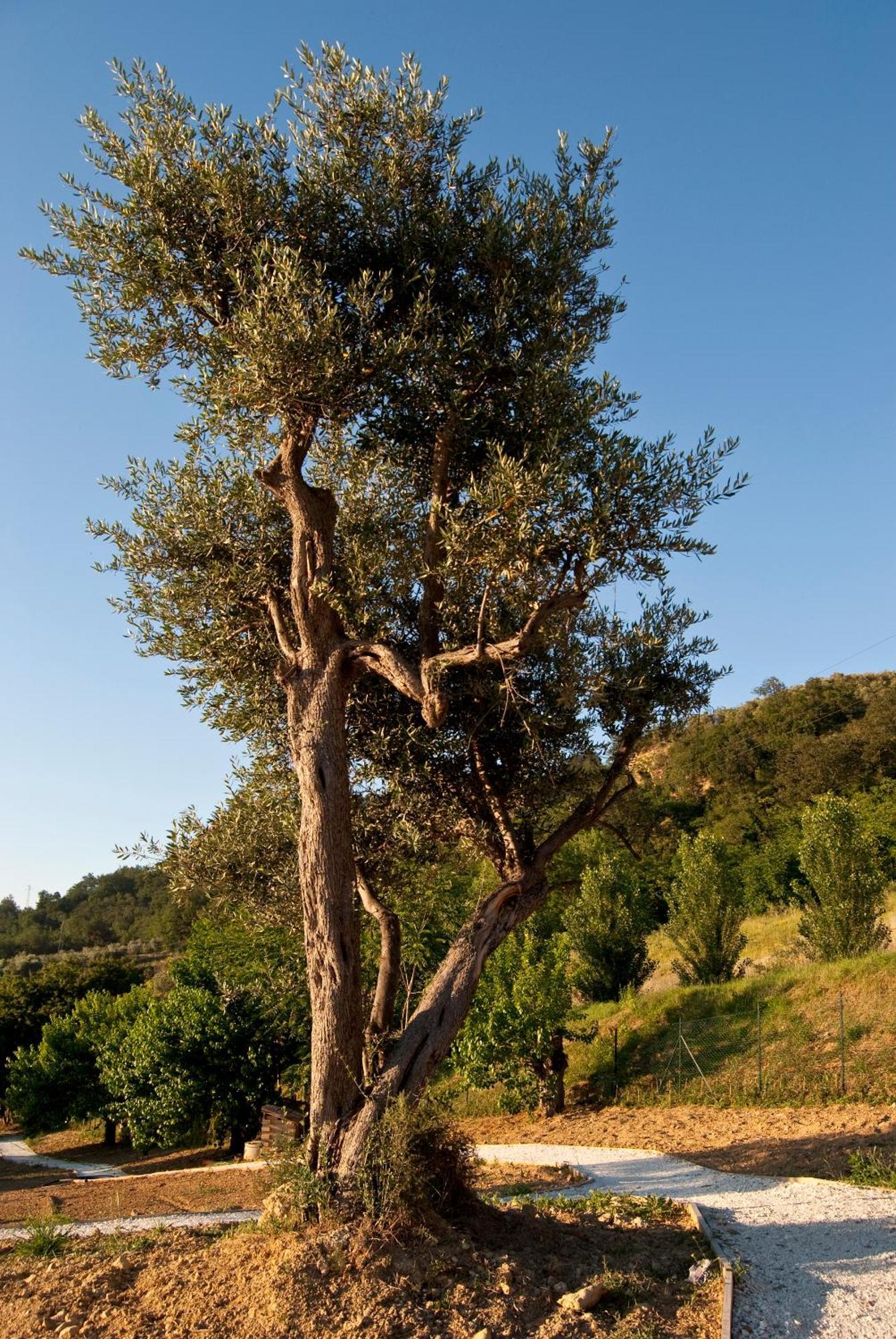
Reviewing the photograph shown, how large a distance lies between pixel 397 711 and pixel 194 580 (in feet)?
8.53

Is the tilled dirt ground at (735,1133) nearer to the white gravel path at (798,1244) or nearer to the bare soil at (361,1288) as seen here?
the white gravel path at (798,1244)

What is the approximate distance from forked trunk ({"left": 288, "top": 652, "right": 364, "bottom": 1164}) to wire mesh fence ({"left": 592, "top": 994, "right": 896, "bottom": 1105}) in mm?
12821

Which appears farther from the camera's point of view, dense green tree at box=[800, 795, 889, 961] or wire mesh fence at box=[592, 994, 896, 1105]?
dense green tree at box=[800, 795, 889, 961]

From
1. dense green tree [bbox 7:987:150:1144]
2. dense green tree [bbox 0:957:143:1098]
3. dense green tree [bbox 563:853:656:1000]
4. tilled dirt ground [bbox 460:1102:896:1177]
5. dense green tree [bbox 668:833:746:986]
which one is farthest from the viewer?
dense green tree [bbox 0:957:143:1098]

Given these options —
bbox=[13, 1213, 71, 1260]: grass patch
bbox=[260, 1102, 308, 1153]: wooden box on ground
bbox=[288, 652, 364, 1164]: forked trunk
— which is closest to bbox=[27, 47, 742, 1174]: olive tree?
bbox=[288, 652, 364, 1164]: forked trunk

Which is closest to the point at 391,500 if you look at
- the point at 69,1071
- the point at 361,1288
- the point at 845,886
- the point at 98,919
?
the point at 361,1288

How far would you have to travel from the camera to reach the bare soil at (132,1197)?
12.2 metres

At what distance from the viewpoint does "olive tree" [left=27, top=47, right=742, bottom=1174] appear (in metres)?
7.76

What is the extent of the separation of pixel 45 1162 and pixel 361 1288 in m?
30.3

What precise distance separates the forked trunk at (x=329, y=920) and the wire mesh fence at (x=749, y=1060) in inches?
505

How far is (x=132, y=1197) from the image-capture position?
14.1 meters

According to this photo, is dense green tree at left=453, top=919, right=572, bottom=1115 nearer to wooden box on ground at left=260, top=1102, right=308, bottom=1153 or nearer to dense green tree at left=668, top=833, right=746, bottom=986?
wooden box on ground at left=260, top=1102, right=308, bottom=1153

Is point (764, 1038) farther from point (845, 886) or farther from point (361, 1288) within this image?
point (361, 1288)

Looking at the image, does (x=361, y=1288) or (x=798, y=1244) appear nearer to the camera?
(x=361, y=1288)
